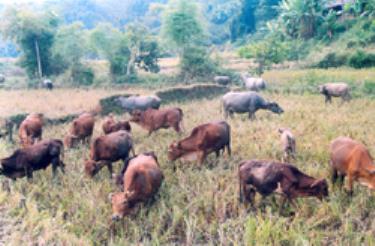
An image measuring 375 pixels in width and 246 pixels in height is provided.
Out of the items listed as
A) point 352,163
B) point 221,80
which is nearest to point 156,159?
point 352,163

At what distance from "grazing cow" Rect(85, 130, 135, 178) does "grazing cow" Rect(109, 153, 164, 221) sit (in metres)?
1.04

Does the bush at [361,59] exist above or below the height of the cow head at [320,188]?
above

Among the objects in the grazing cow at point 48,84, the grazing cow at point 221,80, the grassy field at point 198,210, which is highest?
the grazing cow at point 48,84

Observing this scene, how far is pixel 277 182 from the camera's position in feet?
18.6

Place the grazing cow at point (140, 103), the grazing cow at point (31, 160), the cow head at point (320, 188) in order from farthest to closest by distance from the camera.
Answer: the grazing cow at point (140, 103) < the grazing cow at point (31, 160) < the cow head at point (320, 188)

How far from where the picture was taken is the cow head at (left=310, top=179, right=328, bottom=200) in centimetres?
540

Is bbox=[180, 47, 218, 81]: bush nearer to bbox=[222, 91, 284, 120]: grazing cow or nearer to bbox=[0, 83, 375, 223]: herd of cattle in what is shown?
bbox=[222, 91, 284, 120]: grazing cow

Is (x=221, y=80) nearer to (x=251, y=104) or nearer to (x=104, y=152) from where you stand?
(x=251, y=104)

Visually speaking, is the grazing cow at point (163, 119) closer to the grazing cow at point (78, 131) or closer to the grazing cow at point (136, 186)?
the grazing cow at point (78, 131)

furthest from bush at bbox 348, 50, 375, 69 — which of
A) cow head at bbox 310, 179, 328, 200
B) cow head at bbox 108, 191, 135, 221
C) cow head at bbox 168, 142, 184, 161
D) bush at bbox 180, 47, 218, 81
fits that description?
cow head at bbox 108, 191, 135, 221

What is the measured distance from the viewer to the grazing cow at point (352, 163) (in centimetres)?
589

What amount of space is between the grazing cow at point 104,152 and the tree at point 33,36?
20.1 meters

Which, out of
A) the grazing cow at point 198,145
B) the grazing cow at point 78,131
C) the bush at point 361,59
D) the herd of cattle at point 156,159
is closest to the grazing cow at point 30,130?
the herd of cattle at point 156,159

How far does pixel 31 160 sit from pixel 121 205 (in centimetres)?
274
